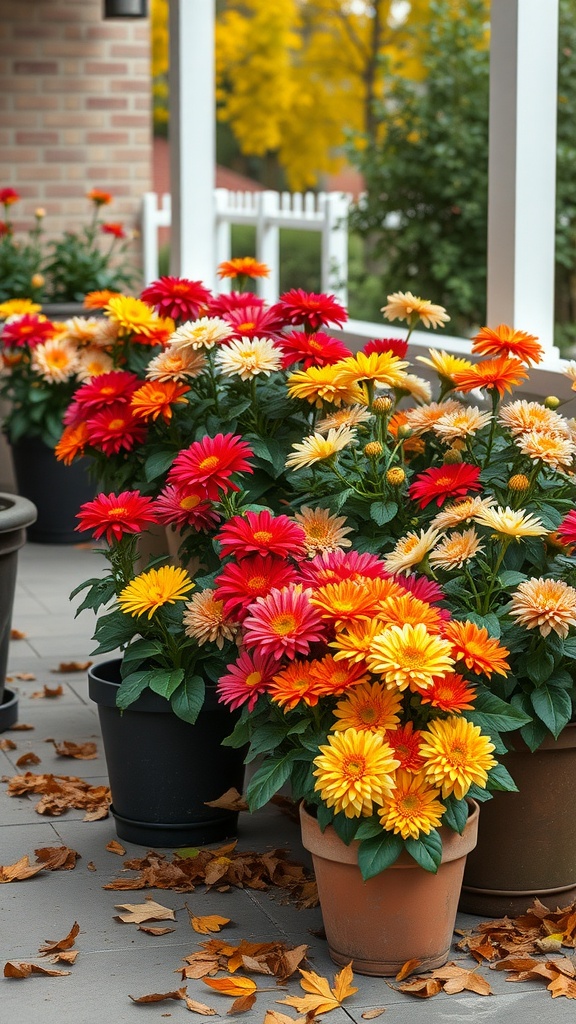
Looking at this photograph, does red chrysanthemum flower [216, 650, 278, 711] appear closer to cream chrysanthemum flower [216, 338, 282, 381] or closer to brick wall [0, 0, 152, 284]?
cream chrysanthemum flower [216, 338, 282, 381]

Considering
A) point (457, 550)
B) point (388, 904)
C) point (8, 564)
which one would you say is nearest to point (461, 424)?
point (457, 550)

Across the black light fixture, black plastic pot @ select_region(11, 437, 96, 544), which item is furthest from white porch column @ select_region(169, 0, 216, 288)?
the black light fixture

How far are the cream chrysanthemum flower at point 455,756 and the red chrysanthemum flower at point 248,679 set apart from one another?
34cm

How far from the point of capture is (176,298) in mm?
3996

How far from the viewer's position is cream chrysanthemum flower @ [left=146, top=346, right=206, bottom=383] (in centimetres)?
355

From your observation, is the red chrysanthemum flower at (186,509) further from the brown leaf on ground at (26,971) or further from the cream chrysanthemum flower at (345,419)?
the brown leaf on ground at (26,971)

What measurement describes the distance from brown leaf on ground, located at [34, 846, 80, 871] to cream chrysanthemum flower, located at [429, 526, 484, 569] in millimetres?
1173

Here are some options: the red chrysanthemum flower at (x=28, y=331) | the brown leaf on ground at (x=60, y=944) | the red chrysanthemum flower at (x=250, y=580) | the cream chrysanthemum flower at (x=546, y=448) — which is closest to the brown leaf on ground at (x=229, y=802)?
the brown leaf on ground at (x=60, y=944)

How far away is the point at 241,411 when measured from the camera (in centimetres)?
351

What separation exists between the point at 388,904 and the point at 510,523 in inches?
31.2

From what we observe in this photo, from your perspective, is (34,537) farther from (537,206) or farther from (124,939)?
(124,939)

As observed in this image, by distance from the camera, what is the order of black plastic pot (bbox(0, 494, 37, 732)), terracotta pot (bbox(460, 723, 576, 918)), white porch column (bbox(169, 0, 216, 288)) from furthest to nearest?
1. white porch column (bbox(169, 0, 216, 288))
2. black plastic pot (bbox(0, 494, 37, 732))
3. terracotta pot (bbox(460, 723, 576, 918))

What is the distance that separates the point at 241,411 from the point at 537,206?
122 cm

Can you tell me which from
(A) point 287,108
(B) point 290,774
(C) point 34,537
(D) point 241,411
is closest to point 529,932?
(B) point 290,774
